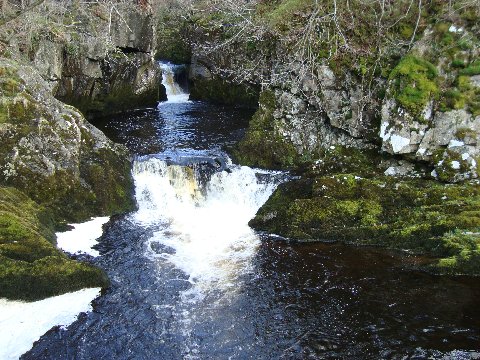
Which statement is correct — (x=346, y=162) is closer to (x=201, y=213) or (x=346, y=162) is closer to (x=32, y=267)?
(x=201, y=213)

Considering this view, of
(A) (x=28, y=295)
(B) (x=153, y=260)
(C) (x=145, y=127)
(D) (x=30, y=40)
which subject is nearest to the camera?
(A) (x=28, y=295)

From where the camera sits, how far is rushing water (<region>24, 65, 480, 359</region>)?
26.0 feet

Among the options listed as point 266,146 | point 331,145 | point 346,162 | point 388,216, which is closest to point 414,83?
point 346,162

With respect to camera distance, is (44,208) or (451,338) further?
(44,208)

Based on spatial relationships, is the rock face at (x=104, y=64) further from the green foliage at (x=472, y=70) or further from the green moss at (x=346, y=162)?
the green foliage at (x=472, y=70)

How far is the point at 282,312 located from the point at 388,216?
14.7 feet

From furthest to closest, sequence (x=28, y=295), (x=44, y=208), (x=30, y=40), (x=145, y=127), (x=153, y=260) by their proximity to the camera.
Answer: (x=145, y=127) < (x=30, y=40) < (x=44, y=208) < (x=153, y=260) < (x=28, y=295)

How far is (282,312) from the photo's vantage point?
349 inches

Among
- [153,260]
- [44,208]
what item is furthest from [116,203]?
[153,260]

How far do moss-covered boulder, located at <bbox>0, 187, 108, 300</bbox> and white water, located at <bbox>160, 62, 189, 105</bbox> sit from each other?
1692 centimetres

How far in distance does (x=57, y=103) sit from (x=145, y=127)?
572cm

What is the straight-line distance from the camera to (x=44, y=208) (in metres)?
12.0

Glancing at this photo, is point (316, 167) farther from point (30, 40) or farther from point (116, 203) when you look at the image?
point (30, 40)

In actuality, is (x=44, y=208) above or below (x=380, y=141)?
below
